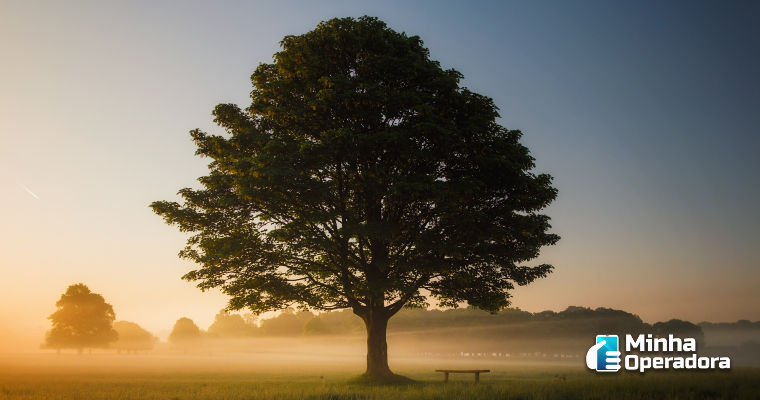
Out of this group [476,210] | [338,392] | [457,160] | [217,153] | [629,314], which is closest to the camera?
[338,392]

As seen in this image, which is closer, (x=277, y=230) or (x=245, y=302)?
(x=277, y=230)

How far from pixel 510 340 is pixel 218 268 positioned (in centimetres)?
9917

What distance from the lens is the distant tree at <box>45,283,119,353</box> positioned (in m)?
83.1

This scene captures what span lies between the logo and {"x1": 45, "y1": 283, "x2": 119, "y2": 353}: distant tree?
9057 centimetres

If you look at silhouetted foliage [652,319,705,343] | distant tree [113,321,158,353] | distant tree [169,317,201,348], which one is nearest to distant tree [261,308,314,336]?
distant tree [169,317,201,348]

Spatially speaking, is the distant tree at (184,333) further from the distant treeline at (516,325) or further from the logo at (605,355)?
the logo at (605,355)

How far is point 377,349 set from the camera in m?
25.0

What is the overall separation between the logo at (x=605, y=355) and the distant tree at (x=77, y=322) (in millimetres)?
90572

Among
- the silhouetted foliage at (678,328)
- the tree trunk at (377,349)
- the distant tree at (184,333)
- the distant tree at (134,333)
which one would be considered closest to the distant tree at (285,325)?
the distant tree at (184,333)

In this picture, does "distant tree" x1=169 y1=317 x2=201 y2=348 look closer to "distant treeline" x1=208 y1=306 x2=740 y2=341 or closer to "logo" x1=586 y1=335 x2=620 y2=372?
"distant treeline" x1=208 y1=306 x2=740 y2=341

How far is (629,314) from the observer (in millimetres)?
104562

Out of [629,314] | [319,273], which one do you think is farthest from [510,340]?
[319,273]

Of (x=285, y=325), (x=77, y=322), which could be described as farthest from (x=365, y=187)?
(x=285, y=325)

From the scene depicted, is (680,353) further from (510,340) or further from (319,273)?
(510,340)
